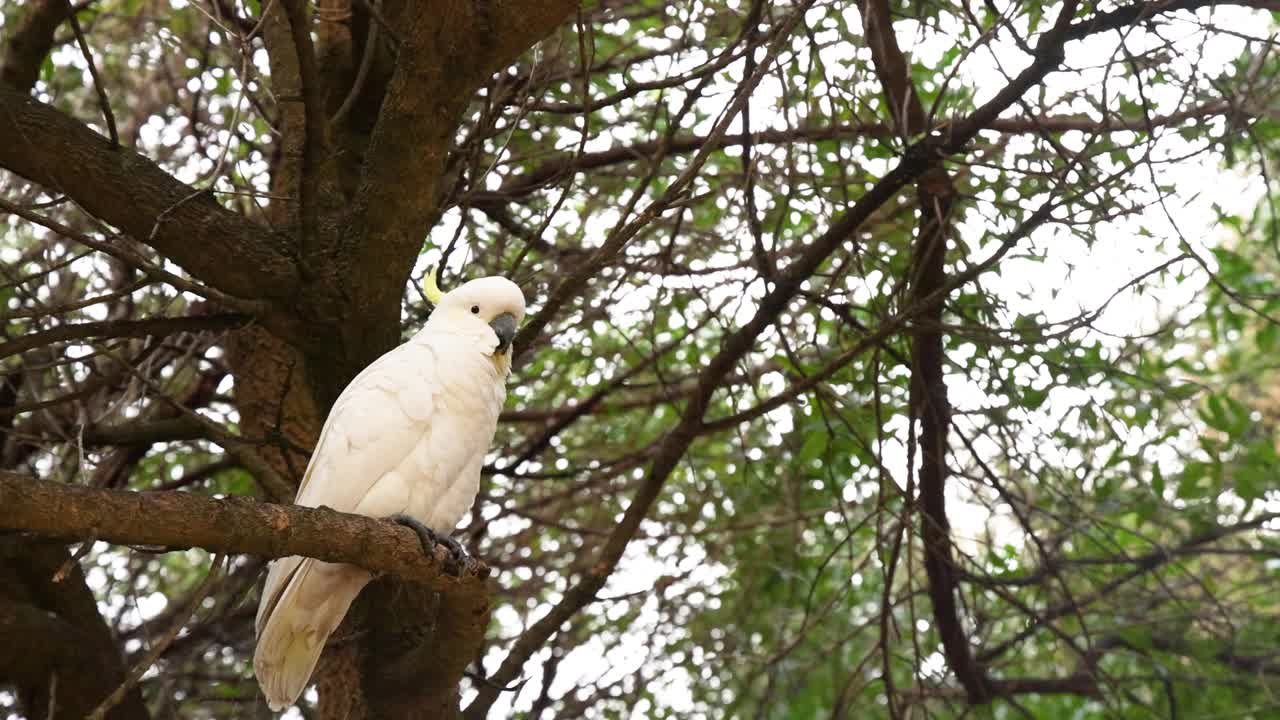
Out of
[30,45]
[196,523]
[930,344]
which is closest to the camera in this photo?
[196,523]

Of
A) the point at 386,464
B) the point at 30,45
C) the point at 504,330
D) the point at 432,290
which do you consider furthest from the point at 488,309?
the point at 30,45

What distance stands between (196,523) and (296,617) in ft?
2.88

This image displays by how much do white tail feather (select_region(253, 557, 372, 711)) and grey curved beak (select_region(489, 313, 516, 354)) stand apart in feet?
2.11

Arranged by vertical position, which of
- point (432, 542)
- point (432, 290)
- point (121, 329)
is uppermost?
point (432, 290)

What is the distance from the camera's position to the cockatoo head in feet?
9.29

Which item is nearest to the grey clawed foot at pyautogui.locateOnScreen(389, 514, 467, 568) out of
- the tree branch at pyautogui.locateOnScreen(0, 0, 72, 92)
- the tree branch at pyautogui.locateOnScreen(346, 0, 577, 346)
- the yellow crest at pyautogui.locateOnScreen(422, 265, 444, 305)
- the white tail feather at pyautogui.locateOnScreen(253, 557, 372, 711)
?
the white tail feather at pyautogui.locateOnScreen(253, 557, 372, 711)

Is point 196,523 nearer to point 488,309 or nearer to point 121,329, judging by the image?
point 121,329

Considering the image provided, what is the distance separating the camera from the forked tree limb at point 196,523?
4.84ft

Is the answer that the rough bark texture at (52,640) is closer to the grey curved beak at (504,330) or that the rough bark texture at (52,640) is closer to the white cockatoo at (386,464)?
the white cockatoo at (386,464)

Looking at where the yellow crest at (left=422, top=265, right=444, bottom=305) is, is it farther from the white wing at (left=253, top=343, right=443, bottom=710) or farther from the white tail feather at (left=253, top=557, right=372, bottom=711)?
the white tail feather at (left=253, top=557, right=372, bottom=711)

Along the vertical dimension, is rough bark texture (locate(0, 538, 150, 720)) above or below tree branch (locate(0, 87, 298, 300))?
below

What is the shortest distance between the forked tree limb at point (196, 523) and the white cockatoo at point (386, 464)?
0.33m

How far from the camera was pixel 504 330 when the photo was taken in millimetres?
2834

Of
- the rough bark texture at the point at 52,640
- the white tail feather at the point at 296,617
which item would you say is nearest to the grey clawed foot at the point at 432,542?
the white tail feather at the point at 296,617
